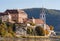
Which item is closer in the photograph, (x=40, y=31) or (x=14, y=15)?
(x=40, y=31)

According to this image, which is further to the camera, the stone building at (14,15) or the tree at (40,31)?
the stone building at (14,15)

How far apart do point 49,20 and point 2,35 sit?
105 m

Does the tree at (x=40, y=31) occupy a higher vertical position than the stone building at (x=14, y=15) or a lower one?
lower

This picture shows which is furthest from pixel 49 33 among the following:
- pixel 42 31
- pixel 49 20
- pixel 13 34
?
pixel 49 20

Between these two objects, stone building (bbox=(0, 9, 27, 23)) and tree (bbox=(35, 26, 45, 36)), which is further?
stone building (bbox=(0, 9, 27, 23))

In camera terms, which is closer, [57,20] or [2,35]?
[2,35]

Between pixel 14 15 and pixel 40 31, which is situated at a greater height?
pixel 14 15

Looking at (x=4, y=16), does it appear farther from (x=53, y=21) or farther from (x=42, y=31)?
(x=53, y=21)

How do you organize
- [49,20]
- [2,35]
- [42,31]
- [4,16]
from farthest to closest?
[49,20] < [4,16] < [42,31] < [2,35]

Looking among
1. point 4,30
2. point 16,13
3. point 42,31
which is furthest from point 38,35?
point 16,13

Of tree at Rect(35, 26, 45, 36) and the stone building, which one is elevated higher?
the stone building

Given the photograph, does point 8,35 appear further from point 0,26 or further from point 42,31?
point 42,31

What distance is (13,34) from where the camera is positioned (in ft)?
217

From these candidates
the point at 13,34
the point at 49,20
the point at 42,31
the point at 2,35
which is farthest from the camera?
the point at 49,20
